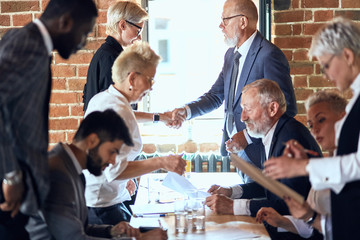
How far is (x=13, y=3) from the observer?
403cm

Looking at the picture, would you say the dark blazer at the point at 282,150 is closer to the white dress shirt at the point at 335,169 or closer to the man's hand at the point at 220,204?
the man's hand at the point at 220,204

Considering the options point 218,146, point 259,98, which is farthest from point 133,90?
point 218,146

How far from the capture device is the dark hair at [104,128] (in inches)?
76.3

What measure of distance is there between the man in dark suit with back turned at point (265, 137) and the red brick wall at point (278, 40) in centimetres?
135

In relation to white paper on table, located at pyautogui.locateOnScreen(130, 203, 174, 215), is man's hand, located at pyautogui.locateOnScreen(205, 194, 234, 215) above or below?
above

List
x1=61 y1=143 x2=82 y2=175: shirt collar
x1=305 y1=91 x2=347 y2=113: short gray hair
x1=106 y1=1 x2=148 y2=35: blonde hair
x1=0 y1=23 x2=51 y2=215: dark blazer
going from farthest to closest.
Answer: x1=106 y1=1 x2=148 y2=35: blonde hair → x1=305 y1=91 x2=347 y2=113: short gray hair → x1=61 y1=143 x2=82 y2=175: shirt collar → x1=0 y1=23 x2=51 y2=215: dark blazer

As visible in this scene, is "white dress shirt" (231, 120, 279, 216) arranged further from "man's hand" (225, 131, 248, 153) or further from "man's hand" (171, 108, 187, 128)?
"man's hand" (171, 108, 187, 128)

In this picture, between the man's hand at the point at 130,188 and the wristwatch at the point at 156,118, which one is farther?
the wristwatch at the point at 156,118

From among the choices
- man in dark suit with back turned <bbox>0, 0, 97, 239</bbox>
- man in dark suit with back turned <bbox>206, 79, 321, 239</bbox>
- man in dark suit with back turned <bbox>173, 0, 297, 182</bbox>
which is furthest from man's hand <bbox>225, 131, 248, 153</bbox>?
man in dark suit with back turned <bbox>0, 0, 97, 239</bbox>

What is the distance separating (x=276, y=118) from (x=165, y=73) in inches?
73.7

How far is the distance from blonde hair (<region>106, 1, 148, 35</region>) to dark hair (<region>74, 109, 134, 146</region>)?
160cm

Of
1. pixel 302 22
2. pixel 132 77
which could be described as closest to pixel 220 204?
pixel 132 77

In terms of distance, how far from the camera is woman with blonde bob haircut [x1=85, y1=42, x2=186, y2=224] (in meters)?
2.45

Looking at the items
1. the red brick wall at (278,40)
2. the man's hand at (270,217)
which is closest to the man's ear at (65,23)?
the man's hand at (270,217)
